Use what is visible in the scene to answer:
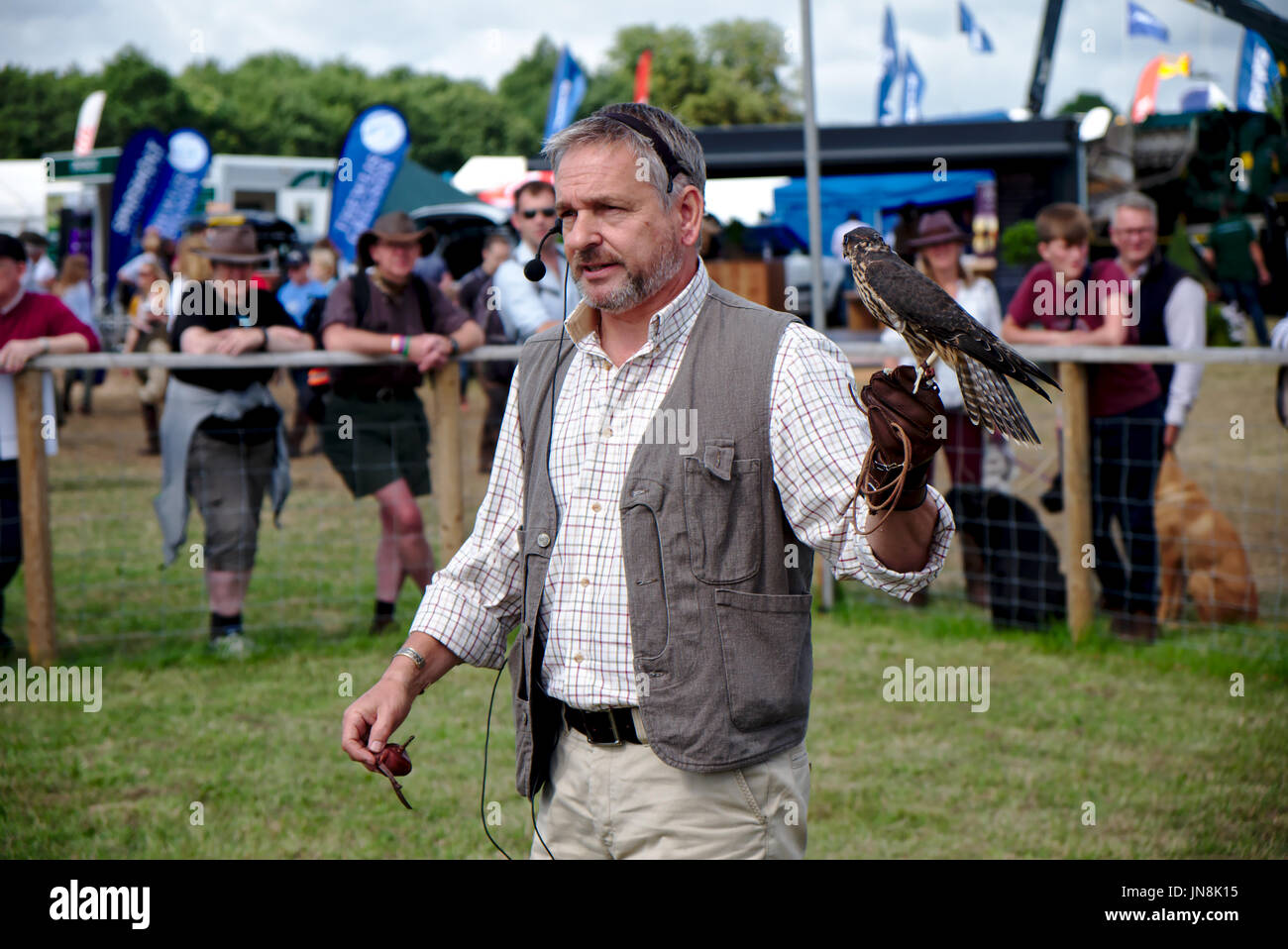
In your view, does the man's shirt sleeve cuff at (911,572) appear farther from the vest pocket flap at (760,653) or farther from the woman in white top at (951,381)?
the woman in white top at (951,381)

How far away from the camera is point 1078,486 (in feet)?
21.8

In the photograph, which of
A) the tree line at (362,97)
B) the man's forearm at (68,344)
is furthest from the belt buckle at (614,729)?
the tree line at (362,97)

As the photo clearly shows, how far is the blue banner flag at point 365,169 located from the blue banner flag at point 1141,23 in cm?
2491

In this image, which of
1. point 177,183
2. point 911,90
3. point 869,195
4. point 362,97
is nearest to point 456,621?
point 177,183

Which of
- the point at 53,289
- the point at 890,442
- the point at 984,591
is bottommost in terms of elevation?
the point at 984,591

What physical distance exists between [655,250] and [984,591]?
5.28 m

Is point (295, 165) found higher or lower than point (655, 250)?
higher

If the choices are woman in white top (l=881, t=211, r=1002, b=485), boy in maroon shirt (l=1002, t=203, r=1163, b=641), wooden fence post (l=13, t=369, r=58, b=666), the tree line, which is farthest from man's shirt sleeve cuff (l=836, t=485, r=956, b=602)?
the tree line

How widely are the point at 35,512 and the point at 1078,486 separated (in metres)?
5.59

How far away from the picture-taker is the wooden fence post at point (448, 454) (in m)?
7.05

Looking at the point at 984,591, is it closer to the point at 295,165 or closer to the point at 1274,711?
the point at 1274,711

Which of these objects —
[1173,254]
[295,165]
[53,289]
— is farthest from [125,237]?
[1173,254]

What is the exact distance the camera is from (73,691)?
626cm

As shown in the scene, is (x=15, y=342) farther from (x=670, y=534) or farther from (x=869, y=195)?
(x=869, y=195)
